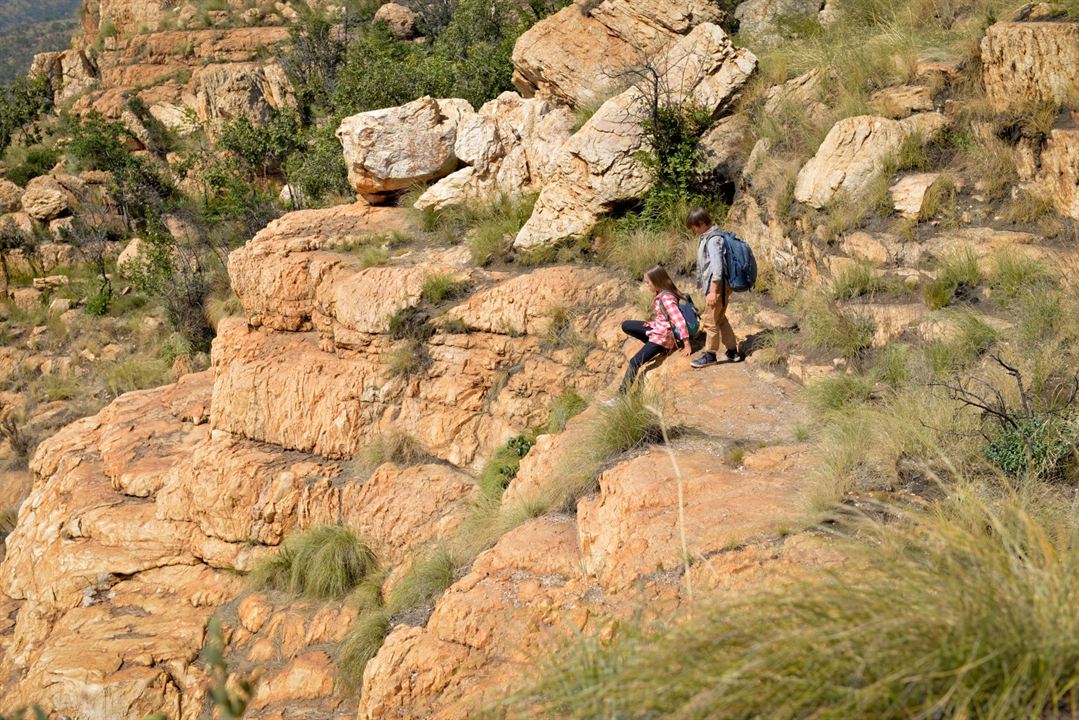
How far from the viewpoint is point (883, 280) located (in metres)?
8.08

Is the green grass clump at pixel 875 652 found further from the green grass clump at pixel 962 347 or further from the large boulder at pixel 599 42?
the large boulder at pixel 599 42

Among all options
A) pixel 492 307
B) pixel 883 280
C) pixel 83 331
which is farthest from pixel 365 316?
pixel 83 331

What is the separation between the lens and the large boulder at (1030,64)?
820 centimetres

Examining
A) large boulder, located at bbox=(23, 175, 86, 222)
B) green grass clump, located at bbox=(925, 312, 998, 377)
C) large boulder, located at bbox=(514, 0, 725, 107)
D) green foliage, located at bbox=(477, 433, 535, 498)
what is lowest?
large boulder, located at bbox=(23, 175, 86, 222)

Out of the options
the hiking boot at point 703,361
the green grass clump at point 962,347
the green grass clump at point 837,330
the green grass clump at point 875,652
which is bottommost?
the hiking boot at point 703,361

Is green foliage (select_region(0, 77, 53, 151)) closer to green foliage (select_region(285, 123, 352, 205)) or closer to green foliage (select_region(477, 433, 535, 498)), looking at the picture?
green foliage (select_region(285, 123, 352, 205))

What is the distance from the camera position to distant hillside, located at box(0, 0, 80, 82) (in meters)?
62.5

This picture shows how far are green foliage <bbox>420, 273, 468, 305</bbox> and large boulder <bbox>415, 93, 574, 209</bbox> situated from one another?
1.99m

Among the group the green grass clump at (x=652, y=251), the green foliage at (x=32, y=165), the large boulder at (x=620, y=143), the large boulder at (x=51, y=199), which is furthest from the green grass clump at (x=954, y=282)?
the green foliage at (x=32, y=165)

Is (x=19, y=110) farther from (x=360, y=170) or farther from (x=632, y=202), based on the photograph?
(x=632, y=202)

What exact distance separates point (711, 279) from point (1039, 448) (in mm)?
3064

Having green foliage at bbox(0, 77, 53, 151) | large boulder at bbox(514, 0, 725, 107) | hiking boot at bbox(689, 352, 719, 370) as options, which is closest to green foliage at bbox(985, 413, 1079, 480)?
hiking boot at bbox(689, 352, 719, 370)

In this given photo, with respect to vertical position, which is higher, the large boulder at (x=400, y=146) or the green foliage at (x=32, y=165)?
the large boulder at (x=400, y=146)

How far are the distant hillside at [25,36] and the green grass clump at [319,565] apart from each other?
4689cm
